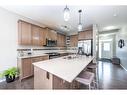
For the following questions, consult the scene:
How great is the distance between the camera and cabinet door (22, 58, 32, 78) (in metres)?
3.40

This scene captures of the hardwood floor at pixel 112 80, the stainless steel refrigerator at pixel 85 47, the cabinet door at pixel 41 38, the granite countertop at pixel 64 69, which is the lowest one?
the hardwood floor at pixel 112 80

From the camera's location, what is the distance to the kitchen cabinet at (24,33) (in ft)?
11.8

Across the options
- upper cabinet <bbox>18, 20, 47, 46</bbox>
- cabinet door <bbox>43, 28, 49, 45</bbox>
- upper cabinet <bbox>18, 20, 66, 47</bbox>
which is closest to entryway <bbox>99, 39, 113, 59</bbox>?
upper cabinet <bbox>18, 20, 66, 47</bbox>

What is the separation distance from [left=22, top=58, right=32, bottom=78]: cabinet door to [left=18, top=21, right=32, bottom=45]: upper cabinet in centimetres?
70

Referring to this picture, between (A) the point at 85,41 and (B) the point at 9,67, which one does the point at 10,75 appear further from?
(A) the point at 85,41

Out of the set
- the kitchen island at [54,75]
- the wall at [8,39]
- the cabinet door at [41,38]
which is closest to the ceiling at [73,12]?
the wall at [8,39]

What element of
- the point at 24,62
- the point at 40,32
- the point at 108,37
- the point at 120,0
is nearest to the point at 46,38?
the point at 40,32

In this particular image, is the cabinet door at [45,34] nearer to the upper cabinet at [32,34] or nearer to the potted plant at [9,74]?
the upper cabinet at [32,34]

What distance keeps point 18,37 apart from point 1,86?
5.65 feet

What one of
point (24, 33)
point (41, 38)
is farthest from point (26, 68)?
point (41, 38)

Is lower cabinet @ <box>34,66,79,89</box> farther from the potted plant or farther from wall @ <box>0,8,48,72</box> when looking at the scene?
wall @ <box>0,8,48,72</box>

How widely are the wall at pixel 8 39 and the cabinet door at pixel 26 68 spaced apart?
0.38m

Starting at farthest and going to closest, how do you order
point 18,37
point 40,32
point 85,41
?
point 85,41 < point 40,32 < point 18,37

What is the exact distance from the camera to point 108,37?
9242mm
